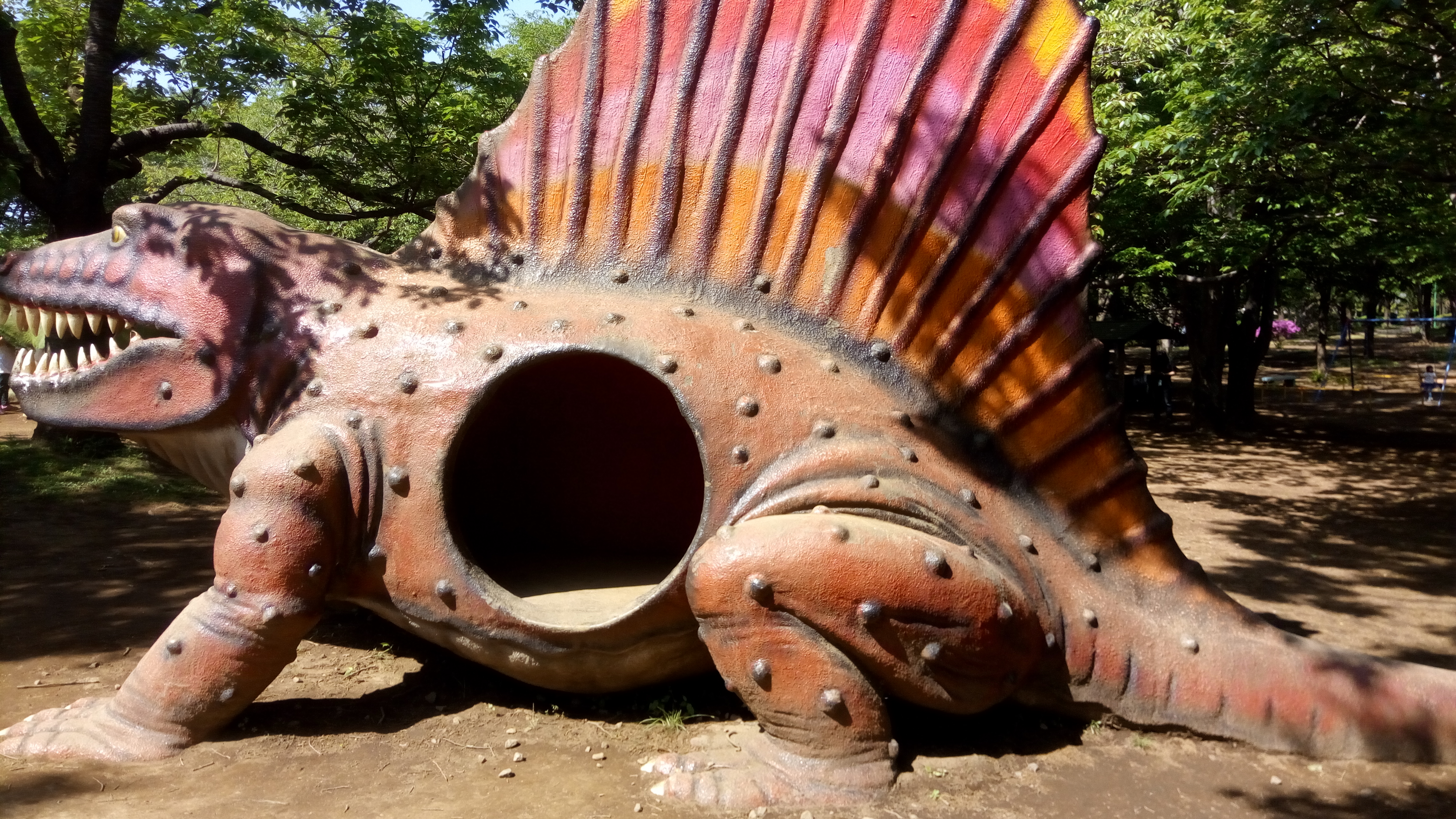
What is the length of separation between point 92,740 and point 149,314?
146 centimetres

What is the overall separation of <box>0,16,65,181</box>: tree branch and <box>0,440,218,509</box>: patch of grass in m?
2.56

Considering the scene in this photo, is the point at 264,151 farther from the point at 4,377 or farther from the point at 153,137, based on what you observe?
the point at 4,377

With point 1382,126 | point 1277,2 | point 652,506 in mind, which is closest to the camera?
point 652,506

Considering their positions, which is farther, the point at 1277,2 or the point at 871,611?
the point at 1277,2

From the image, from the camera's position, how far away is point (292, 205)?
9750 millimetres

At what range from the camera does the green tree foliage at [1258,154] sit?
23.1 ft

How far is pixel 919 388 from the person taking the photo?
3484mm

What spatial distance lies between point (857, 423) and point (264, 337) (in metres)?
2.12

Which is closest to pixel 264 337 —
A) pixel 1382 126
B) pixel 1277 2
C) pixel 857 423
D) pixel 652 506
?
pixel 652 506

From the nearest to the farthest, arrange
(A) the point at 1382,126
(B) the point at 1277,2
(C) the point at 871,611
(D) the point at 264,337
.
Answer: (C) the point at 871,611 < (D) the point at 264,337 < (B) the point at 1277,2 < (A) the point at 1382,126

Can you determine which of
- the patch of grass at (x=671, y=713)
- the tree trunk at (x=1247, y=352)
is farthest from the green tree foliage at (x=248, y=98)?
the tree trunk at (x=1247, y=352)

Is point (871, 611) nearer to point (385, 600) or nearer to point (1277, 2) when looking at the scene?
point (385, 600)

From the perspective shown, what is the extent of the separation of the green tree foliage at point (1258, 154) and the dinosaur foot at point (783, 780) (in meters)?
5.40

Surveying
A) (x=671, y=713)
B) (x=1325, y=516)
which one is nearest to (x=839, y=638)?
(x=671, y=713)
